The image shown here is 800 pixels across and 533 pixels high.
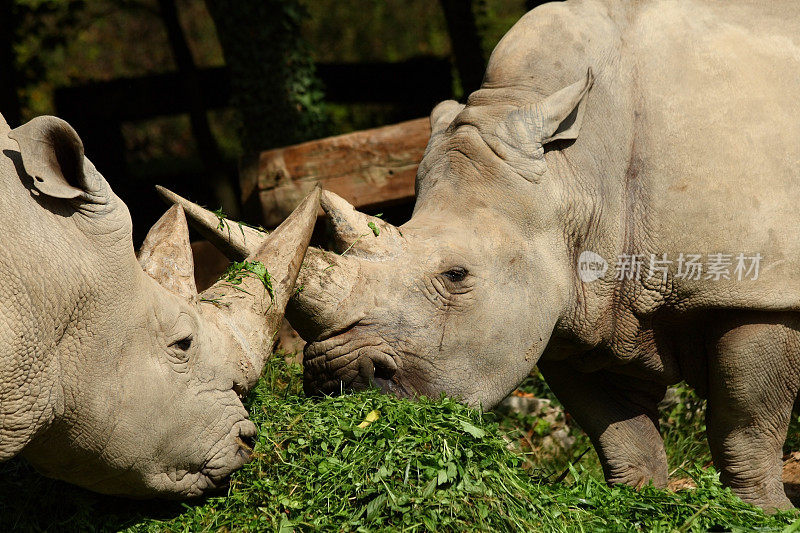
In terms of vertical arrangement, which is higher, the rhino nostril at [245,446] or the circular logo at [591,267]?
the rhino nostril at [245,446]

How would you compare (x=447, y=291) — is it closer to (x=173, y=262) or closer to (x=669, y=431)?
(x=173, y=262)

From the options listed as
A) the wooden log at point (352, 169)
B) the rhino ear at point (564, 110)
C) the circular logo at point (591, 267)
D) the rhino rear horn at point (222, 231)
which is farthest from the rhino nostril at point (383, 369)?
the wooden log at point (352, 169)

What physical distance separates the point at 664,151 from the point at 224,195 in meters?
6.59

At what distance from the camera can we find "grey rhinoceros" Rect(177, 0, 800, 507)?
13.8ft

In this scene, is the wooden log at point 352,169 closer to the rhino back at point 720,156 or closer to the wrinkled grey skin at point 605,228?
the wrinkled grey skin at point 605,228

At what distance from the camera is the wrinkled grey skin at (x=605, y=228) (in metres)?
4.21

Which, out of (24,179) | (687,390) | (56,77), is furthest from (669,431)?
(56,77)

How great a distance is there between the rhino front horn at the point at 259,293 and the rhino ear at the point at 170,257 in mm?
144

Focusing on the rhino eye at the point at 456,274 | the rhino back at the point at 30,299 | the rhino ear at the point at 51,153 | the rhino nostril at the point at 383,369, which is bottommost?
the rhino nostril at the point at 383,369

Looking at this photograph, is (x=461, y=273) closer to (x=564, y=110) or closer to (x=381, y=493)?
(x=564, y=110)

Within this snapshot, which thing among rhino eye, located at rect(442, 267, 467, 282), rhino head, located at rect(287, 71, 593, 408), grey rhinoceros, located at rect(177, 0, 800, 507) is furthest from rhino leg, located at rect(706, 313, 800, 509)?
rhino eye, located at rect(442, 267, 467, 282)

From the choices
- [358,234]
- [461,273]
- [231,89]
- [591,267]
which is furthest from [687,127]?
[231,89]

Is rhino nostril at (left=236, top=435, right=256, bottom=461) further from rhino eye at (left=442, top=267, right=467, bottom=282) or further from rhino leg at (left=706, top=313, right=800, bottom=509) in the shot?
rhino leg at (left=706, top=313, right=800, bottom=509)

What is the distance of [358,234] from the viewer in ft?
14.0
